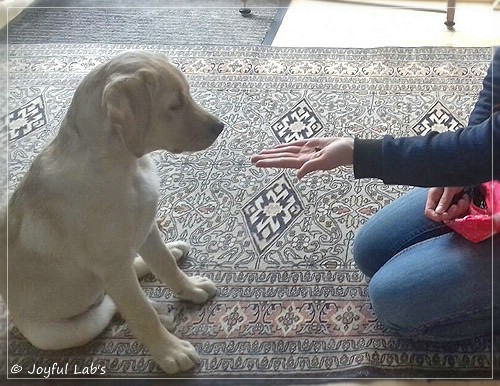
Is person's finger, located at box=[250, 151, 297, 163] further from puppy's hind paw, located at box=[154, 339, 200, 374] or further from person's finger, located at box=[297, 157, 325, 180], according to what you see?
puppy's hind paw, located at box=[154, 339, 200, 374]

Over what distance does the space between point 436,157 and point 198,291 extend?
64 cm

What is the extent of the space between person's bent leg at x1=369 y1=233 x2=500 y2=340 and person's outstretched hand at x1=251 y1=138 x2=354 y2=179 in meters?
0.27

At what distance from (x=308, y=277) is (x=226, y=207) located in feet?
1.04

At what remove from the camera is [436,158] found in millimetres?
1170

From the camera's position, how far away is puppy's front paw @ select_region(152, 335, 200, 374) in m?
1.39

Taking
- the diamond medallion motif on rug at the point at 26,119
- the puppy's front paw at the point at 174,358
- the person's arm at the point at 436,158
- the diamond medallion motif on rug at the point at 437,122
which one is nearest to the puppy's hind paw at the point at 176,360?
the puppy's front paw at the point at 174,358

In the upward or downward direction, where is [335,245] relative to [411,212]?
downward

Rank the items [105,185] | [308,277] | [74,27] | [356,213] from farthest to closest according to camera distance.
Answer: [74,27]
[356,213]
[308,277]
[105,185]

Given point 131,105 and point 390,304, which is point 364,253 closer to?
point 390,304

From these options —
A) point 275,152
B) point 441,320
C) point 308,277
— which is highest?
point 275,152

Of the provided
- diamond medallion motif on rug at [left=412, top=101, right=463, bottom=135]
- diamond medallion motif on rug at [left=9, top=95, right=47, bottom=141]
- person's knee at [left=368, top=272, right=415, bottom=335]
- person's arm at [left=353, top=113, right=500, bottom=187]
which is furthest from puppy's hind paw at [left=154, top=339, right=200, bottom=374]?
diamond medallion motif on rug at [left=412, top=101, right=463, bottom=135]

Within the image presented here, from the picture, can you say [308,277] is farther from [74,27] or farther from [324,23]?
[74,27]

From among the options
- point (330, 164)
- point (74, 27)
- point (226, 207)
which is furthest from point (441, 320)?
point (74, 27)

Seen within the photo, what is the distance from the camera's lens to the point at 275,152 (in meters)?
1.37
